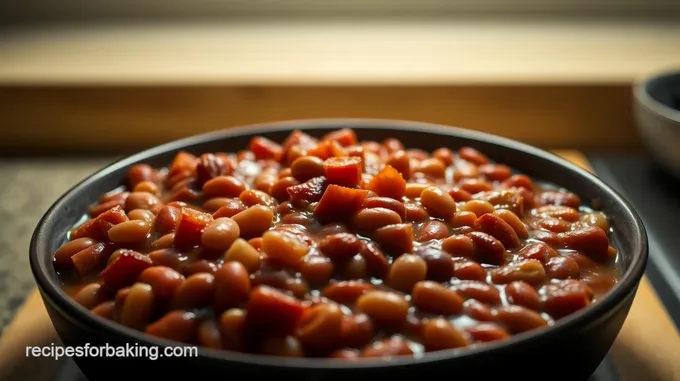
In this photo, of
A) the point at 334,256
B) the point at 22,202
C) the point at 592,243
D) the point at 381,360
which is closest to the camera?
the point at 381,360

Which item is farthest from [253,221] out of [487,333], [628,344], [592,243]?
[628,344]

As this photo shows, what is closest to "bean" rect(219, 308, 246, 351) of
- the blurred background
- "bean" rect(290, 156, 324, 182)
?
"bean" rect(290, 156, 324, 182)

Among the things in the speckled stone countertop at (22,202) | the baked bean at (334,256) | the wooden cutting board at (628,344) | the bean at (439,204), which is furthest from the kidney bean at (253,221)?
the speckled stone countertop at (22,202)

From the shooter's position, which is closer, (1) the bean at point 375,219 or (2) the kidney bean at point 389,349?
(2) the kidney bean at point 389,349

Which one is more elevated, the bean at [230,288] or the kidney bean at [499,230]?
the bean at [230,288]

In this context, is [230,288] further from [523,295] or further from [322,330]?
[523,295]

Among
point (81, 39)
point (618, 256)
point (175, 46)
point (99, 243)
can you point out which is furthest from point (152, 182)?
point (81, 39)

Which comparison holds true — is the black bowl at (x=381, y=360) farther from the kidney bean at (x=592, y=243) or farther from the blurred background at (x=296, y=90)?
the blurred background at (x=296, y=90)
